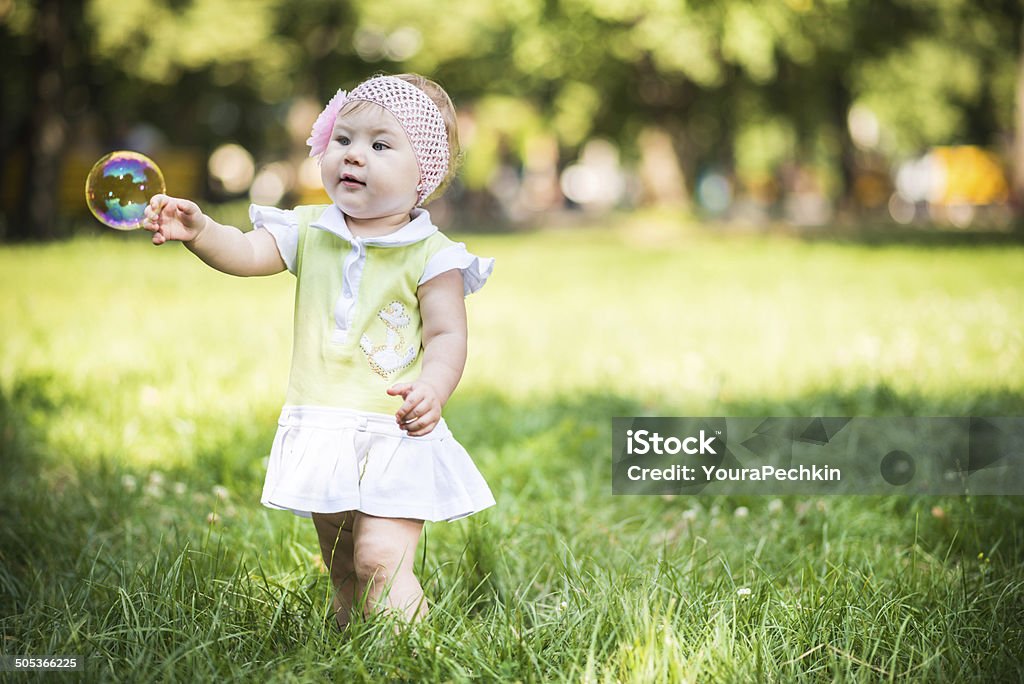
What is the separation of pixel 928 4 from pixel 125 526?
21.2 metres

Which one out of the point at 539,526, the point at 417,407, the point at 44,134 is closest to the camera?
the point at 417,407

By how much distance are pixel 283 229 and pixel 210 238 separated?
0.64 ft

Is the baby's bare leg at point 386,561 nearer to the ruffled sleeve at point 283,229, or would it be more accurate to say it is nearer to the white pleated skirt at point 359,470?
the white pleated skirt at point 359,470

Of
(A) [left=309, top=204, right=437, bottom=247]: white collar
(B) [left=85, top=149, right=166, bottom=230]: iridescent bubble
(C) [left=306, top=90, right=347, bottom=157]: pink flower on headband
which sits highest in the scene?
(C) [left=306, top=90, right=347, bottom=157]: pink flower on headband

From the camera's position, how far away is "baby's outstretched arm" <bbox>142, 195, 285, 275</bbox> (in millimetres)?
2275

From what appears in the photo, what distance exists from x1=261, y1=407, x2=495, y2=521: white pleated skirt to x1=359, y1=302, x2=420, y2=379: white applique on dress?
111 mm

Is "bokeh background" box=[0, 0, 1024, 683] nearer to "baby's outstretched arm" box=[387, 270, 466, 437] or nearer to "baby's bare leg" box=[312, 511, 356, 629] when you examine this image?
"baby's bare leg" box=[312, 511, 356, 629]

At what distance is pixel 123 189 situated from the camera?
98.8 inches

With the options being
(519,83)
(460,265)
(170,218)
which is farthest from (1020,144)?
(170,218)

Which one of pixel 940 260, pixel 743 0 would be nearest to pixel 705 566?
pixel 940 260

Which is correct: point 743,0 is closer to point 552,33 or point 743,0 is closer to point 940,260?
point 552,33

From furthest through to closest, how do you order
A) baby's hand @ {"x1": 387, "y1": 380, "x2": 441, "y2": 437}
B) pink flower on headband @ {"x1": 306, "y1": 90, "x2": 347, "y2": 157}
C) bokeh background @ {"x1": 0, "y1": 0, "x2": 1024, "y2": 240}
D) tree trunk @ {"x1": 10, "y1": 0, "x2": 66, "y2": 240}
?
bokeh background @ {"x1": 0, "y1": 0, "x2": 1024, "y2": 240} < tree trunk @ {"x1": 10, "y1": 0, "x2": 66, "y2": 240} < pink flower on headband @ {"x1": 306, "y1": 90, "x2": 347, "y2": 157} < baby's hand @ {"x1": 387, "y1": 380, "x2": 441, "y2": 437}

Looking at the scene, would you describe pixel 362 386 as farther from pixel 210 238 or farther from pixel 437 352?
pixel 210 238

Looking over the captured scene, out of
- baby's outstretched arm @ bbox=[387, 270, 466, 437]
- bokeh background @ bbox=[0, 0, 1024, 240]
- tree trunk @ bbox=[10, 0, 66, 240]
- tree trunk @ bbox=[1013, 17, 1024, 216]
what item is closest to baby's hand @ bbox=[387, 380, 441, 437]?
baby's outstretched arm @ bbox=[387, 270, 466, 437]
